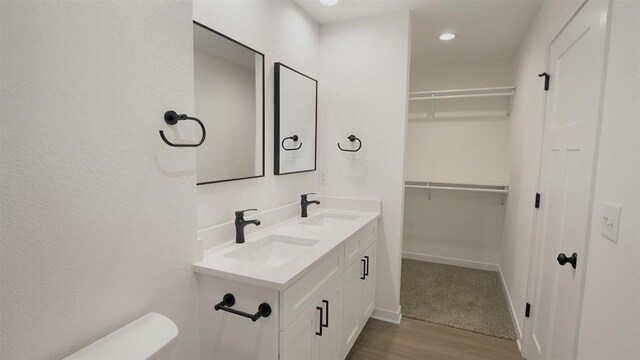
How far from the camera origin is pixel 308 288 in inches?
58.3

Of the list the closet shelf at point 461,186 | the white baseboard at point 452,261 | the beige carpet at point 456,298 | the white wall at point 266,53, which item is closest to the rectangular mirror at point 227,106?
the white wall at point 266,53

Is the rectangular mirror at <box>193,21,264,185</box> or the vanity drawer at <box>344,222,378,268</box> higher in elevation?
the rectangular mirror at <box>193,21,264,185</box>

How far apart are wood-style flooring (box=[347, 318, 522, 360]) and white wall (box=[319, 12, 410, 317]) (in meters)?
0.21

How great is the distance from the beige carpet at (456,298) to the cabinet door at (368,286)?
18.3 inches

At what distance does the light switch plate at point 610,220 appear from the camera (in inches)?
41.1

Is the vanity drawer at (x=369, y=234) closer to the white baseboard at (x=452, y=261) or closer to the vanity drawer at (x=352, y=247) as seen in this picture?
the vanity drawer at (x=352, y=247)

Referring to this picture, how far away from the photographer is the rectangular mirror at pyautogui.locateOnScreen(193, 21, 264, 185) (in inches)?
62.9

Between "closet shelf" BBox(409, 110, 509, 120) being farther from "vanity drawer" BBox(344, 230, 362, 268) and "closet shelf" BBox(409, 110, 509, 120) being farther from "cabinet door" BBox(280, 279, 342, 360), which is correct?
"cabinet door" BBox(280, 279, 342, 360)

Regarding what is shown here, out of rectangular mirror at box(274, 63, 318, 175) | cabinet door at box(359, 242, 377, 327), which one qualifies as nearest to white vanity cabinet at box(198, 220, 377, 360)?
cabinet door at box(359, 242, 377, 327)

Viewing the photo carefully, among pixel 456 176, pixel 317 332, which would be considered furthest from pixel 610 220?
pixel 456 176

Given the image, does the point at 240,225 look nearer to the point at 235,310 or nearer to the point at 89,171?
the point at 235,310

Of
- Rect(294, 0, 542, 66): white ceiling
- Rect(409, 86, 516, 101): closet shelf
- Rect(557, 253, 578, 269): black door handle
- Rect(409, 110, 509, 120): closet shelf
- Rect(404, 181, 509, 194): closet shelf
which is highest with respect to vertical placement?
Rect(294, 0, 542, 66): white ceiling

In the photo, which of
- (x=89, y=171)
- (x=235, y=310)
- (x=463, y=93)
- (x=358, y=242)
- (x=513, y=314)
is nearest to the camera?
(x=89, y=171)

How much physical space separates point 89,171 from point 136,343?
22.0 inches
